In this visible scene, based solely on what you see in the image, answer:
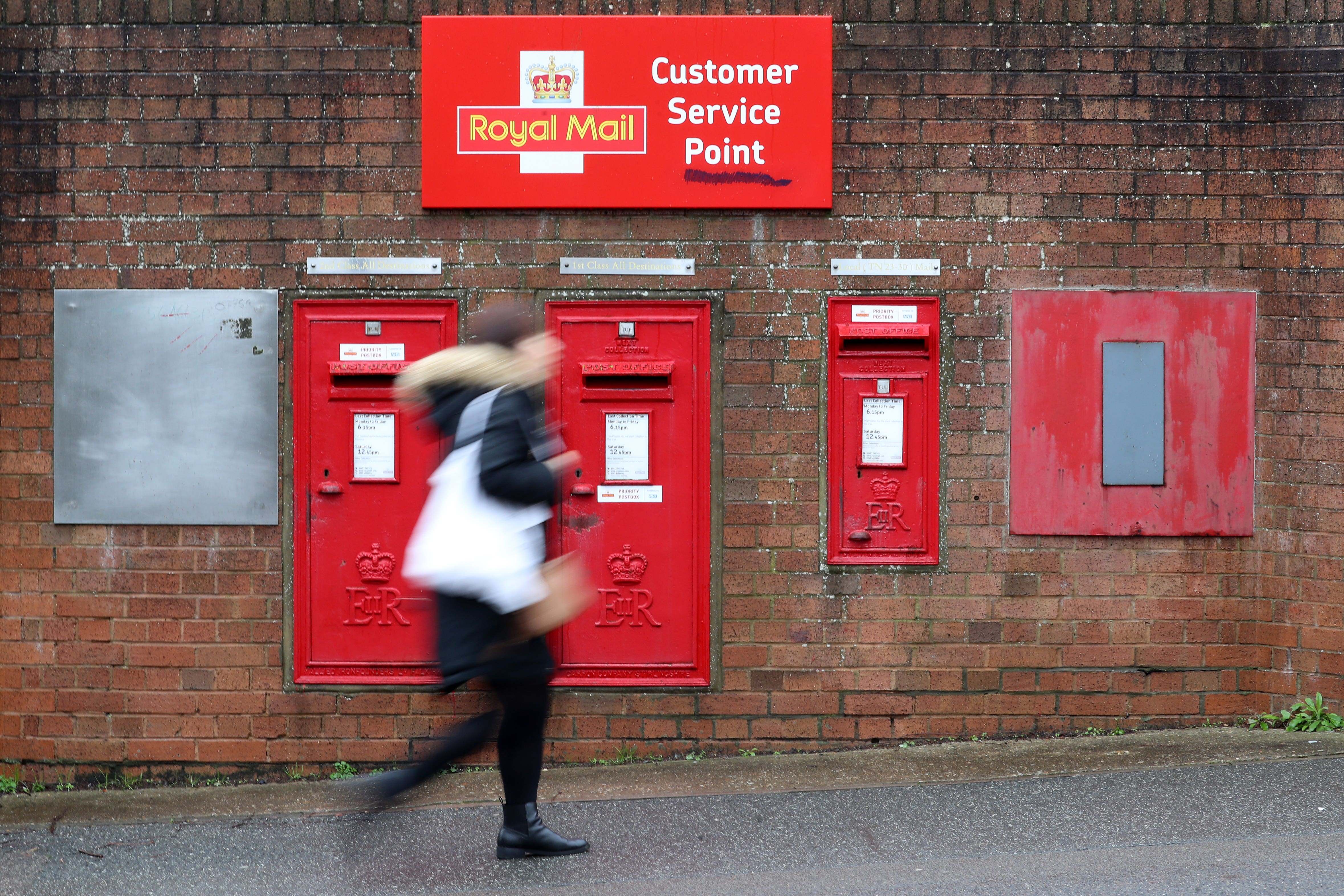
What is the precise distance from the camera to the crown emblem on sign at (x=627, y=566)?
17.0 feet

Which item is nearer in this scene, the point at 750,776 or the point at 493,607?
the point at 493,607

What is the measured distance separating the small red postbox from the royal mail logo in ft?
4.11

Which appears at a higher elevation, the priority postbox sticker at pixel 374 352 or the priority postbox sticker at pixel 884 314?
the priority postbox sticker at pixel 884 314

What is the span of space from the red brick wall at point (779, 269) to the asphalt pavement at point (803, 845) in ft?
2.21

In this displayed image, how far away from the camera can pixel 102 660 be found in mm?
5211

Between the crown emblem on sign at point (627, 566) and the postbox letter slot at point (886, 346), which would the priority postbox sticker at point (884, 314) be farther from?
the crown emblem on sign at point (627, 566)

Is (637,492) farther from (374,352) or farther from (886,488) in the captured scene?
(374,352)

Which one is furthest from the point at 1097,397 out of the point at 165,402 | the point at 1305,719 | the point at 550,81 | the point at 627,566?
the point at 165,402

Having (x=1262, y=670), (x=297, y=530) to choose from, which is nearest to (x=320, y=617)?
(x=297, y=530)

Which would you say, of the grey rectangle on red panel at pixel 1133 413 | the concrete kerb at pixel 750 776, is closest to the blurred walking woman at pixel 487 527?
the concrete kerb at pixel 750 776

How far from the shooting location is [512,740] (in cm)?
361

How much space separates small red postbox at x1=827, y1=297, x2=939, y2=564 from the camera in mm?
5195

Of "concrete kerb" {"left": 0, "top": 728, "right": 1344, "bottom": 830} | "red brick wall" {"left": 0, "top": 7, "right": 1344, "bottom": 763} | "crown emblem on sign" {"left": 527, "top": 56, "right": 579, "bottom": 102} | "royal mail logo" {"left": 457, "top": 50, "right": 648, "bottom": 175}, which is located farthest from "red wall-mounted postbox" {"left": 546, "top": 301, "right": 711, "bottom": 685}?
"crown emblem on sign" {"left": 527, "top": 56, "right": 579, "bottom": 102}

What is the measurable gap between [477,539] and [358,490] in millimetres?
1957
